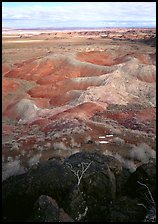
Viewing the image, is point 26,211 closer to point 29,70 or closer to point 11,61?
point 29,70

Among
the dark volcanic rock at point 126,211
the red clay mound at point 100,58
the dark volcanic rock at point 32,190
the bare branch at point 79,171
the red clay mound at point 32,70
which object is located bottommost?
the dark volcanic rock at point 126,211

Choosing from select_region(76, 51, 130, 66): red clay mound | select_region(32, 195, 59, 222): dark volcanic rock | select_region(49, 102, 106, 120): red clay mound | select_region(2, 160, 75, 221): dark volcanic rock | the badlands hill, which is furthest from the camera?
select_region(76, 51, 130, 66): red clay mound

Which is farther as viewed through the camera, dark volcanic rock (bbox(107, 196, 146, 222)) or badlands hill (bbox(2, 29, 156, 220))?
badlands hill (bbox(2, 29, 156, 220))

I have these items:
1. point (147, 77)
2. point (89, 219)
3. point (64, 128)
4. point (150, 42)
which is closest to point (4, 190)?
point (89, 219)

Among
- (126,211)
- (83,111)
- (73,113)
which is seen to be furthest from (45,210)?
(83,111)

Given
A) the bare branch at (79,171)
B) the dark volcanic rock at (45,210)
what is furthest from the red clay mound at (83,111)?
the dark volcanic rock at (45,210)

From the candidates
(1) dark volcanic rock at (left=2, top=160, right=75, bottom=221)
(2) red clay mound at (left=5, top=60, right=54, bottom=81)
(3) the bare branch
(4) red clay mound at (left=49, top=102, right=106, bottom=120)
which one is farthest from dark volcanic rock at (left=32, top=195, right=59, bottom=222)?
(2) red clay mound at (left=5, top=60, right=54, bottom=81)

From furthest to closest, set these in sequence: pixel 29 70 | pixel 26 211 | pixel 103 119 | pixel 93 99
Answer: pixel 29 70
pixel 93 99
pixel 103 119
pixel 26 211

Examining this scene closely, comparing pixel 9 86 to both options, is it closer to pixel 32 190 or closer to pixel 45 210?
pixel 32 190

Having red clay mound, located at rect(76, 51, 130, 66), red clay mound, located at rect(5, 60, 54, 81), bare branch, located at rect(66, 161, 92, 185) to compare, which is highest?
red clay mound, located at rect(76, 51, 130, 66)

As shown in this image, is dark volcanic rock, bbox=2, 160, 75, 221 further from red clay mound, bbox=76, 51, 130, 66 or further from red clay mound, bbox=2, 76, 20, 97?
red clay mound, bbox=76, 51, 130, 66

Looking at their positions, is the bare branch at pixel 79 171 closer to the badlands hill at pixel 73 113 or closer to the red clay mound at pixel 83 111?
the badlands hill at pixel 73 113
